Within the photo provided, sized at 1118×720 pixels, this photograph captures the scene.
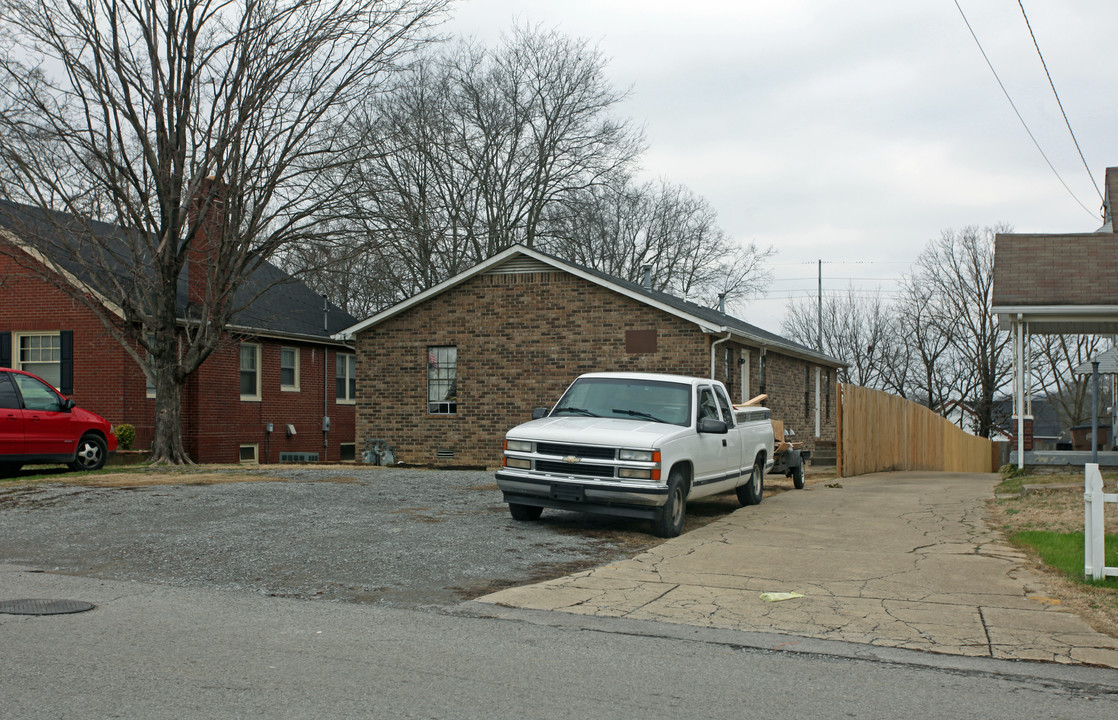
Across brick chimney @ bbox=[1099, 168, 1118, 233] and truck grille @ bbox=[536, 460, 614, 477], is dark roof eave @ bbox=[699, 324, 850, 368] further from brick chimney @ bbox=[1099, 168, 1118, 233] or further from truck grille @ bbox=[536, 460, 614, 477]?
truck grille @ bbox=[536, 460, 614, 477]

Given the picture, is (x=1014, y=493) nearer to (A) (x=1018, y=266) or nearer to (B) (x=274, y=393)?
(A) (x=1018, y=266)

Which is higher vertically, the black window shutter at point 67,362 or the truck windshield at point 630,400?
the black window shutter at point 67,362

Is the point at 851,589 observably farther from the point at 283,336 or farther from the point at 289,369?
the point at 289,369

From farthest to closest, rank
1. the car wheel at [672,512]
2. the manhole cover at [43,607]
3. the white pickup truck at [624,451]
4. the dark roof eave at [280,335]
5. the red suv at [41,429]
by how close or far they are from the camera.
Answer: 1. the dark roof eave at [280,335]
2. the red suv at [41,429]
3. the car wheel at [672,512]
4. the white pickup truck at [624,451]
5. the manhole cover at [43,607]

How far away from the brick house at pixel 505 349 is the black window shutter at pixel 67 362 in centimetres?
667

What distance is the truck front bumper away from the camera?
423 inches

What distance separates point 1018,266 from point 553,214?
2239 cm

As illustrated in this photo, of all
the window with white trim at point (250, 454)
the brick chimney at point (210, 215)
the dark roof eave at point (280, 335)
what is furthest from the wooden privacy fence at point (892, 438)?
the window with white trim at point (250, 454)

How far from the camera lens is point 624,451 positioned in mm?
10891

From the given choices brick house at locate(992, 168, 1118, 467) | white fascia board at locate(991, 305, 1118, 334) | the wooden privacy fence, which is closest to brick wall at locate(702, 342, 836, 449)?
the wooden privacy fence

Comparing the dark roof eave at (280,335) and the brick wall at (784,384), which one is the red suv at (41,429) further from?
the brick wall at (784,384)

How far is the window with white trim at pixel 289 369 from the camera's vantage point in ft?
97.9

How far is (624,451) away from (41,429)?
10980mm

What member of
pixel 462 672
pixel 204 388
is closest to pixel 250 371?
pixel 204 388
